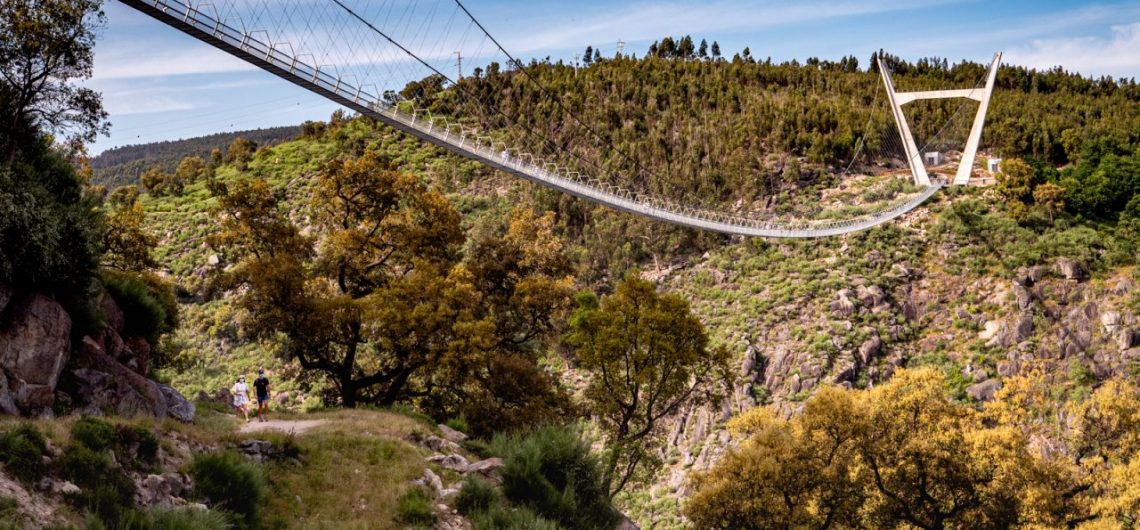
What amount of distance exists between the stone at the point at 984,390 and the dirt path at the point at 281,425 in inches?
799

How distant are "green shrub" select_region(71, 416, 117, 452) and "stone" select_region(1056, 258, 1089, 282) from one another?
3053cm

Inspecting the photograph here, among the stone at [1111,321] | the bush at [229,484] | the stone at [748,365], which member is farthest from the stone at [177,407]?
the stone at [1111,321]

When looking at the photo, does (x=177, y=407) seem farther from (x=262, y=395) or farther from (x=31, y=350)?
(x=262, y=395)

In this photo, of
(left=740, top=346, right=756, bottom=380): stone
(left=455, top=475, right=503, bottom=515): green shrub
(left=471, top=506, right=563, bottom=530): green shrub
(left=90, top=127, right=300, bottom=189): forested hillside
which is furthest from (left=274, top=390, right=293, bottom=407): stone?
(left=90, top=127, right=300, bottom=189): forested hillside

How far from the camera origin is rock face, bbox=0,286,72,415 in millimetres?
9977

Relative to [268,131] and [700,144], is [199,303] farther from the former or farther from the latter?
[268,131]

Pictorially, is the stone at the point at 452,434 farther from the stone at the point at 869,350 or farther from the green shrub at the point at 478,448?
the stone at the point at 869,350

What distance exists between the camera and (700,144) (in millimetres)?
49438

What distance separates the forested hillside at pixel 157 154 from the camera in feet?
320

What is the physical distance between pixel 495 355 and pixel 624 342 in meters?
2.64

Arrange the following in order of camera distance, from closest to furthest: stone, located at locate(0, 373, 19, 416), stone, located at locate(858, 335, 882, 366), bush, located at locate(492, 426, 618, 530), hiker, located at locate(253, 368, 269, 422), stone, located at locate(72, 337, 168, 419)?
stone, located at locate(0, 373, 19, 416), stone, located at locate(72, 337, 168, 419), bush, located at locate(492, 426, 618, 530), hiker, located at locate(253, 368, 269, 422), stone, located at locate(858, 335, 882, 366)

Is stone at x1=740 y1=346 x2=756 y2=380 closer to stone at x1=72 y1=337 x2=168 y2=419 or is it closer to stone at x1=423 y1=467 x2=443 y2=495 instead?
stone at x1=423 y1=467 x2=443 y2=495

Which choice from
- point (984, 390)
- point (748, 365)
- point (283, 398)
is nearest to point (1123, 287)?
point (984, 390)

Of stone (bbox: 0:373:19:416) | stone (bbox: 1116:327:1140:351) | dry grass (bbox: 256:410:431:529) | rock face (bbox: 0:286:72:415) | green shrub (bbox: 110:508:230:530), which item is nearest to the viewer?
green shrub (bbox: 110:508:230:530)
